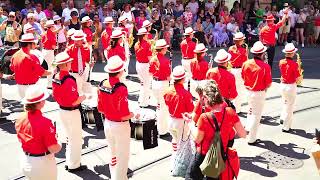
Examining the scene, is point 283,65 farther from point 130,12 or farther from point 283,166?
point 130,12

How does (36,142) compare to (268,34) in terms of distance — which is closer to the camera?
(36,142)

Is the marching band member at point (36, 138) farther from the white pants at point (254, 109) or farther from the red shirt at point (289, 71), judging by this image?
the red shirt at point (289, 71)

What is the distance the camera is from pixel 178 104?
897 cm

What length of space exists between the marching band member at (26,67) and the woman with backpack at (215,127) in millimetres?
5930

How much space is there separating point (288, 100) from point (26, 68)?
6.59m

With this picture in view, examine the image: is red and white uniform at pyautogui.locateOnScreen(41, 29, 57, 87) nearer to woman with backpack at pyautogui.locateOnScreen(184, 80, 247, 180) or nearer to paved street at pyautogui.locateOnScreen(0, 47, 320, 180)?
paved street at pyautogui.locateOnScreen(0, 47, 320, 180)

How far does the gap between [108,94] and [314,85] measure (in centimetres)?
1156

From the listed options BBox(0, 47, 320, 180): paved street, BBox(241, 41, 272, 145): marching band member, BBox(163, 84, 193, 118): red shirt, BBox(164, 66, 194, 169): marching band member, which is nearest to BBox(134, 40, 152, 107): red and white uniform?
BBox(0, 47, 320, 180): paved street

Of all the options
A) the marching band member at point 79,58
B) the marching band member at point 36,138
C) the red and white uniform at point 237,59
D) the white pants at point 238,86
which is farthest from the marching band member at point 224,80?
the marching band member at point 36,138

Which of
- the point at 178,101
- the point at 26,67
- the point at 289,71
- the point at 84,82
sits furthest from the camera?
the point at 84,82

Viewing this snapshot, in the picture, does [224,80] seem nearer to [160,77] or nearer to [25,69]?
[160,77]

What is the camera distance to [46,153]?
6875 mm

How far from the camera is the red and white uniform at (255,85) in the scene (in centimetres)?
1047

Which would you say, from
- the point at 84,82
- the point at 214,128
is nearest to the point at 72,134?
the point at 214,128
